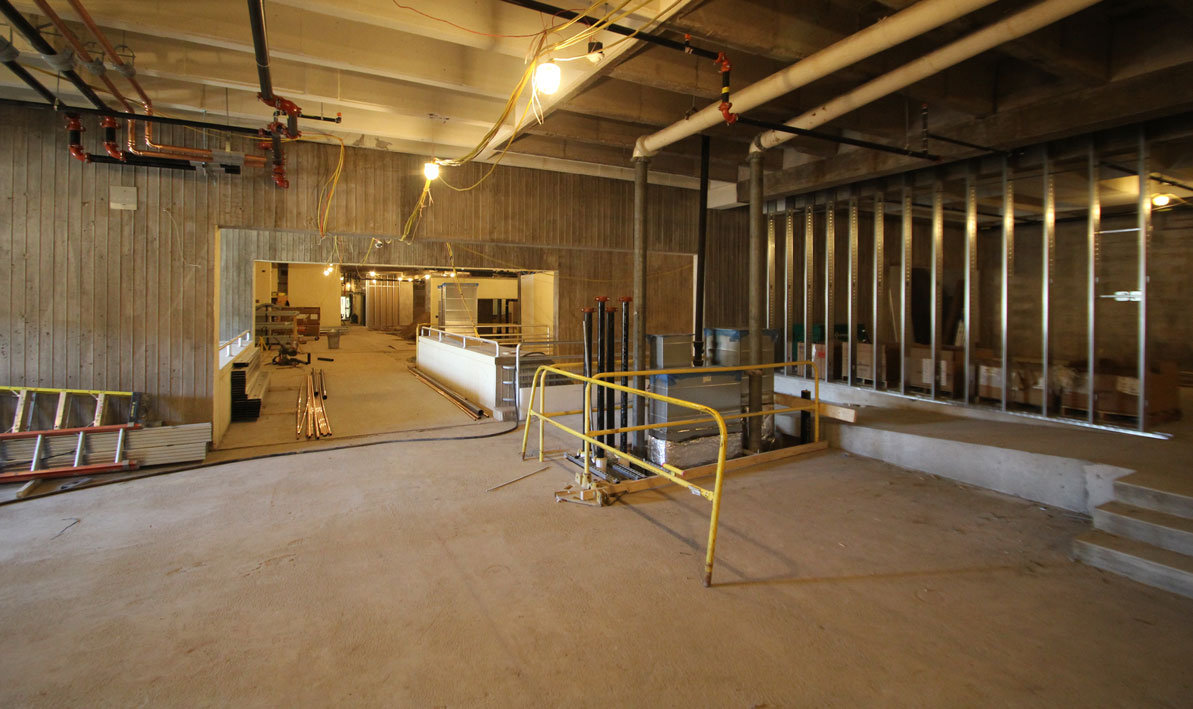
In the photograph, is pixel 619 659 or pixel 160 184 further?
pixel 160 184

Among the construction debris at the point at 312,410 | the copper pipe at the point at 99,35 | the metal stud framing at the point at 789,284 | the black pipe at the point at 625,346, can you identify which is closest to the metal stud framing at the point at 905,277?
the metal stud framing at the point at 789,284

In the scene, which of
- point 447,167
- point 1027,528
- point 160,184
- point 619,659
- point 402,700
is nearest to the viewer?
point 402,700

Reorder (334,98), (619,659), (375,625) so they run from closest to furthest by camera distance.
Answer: (619,659) < (375,625) < (334,98)

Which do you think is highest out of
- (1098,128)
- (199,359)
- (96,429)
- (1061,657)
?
(1098,128)

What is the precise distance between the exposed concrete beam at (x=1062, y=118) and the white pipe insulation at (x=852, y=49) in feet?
10.5

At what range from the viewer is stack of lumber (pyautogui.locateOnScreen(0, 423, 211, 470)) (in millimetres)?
5406

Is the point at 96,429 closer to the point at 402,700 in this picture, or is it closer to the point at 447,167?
the point at 447,167

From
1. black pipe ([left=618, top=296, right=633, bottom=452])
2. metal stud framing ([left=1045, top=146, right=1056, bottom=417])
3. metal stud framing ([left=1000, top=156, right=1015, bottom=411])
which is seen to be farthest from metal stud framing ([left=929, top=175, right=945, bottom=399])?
black pipe ([left=618, top=296, right=633, bottom=452])

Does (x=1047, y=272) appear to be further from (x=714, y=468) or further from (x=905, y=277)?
(x=714, y=468)

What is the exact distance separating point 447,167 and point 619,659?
687cm

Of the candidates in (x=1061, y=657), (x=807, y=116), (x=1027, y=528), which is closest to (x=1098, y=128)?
(x=807, y=116)

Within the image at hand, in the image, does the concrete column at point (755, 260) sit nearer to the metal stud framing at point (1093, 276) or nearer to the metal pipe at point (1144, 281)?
the metal stud framing at point (1093, 276)

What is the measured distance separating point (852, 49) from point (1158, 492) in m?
3.79

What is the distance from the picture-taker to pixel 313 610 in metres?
2.97
